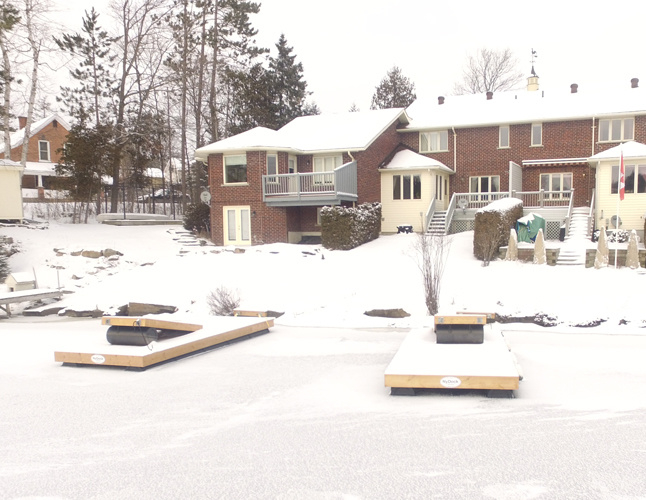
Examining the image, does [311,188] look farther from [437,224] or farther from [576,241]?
[576,241]

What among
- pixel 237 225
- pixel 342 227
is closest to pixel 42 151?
pixel 237 225

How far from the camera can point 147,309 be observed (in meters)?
14.8

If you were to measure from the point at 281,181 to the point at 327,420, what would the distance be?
1864cm

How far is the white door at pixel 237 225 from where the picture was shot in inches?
929

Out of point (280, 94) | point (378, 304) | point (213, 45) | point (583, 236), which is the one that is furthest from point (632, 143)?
point (280, 94)

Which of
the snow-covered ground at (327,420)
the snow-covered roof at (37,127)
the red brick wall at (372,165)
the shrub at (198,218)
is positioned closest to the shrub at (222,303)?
the snow-covered ground at (327,420)

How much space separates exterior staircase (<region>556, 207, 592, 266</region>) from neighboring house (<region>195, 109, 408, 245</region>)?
8684 millimetres

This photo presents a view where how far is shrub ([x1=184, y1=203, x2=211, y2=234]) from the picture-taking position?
2539 centimetres

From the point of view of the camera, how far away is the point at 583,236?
20312 mm

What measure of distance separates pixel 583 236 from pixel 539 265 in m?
5.20

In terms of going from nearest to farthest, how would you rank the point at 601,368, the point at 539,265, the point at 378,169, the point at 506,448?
the point at 506,448 < the point at 601,368 < the point at 539,265 < the point at 378,169

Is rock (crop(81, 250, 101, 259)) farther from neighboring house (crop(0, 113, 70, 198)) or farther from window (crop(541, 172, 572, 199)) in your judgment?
window (crop(541, 172, 572, 199))

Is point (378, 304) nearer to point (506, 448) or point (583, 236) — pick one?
point (506, 448)

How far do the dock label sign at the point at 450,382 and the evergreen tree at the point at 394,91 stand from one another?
41171 millimetres
